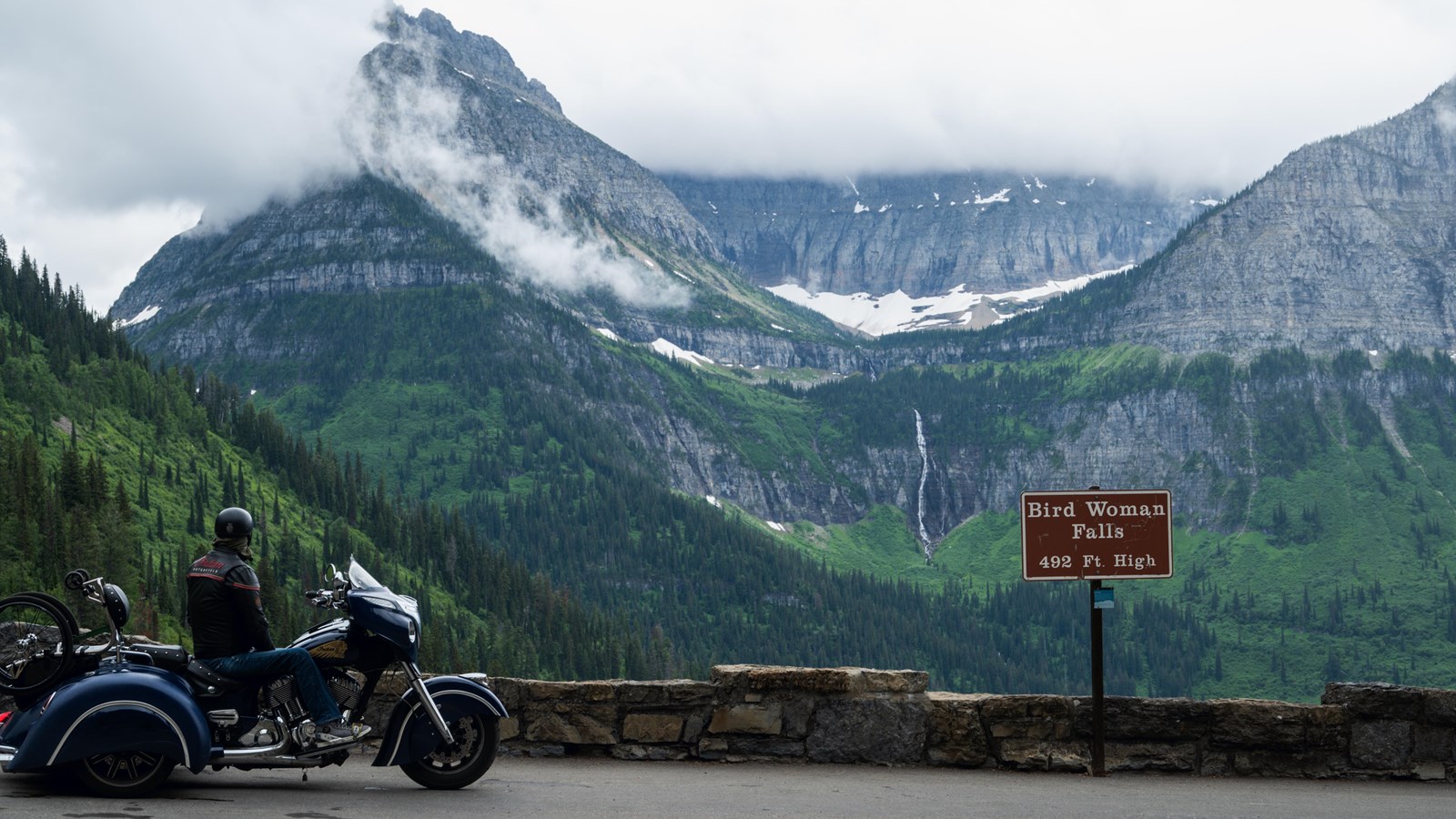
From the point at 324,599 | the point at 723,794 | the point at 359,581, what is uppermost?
the point at 359,581

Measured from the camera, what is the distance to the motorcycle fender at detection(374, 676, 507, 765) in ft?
61.8

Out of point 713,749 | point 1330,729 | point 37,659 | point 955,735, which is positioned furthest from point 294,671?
point 1330,729

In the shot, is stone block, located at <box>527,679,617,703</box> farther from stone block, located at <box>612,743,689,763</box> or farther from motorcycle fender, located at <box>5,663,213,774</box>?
motorcycle fender, located at <box>5,663,213,774</box>

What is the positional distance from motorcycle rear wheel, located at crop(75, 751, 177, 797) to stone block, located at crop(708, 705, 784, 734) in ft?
26.6

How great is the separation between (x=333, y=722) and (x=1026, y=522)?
33.8 ft

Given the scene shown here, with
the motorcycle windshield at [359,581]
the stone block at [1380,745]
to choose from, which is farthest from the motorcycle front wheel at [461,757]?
the stone block at [1380,745]

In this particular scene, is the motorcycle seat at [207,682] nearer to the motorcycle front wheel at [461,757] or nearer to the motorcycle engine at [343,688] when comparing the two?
the motorcycle engine at [343,688]

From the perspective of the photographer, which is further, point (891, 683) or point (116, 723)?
point (891, 683)

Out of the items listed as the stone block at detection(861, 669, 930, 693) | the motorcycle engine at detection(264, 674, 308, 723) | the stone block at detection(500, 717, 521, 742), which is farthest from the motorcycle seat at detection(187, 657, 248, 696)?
the stone block at detection(861, 669, 930, 693)

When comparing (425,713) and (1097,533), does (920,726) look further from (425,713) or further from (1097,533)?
(425,713)

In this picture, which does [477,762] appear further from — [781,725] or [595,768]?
[781,725]

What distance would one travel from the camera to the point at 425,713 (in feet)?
62.1

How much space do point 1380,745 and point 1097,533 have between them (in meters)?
5.27

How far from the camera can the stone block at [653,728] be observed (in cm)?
2267
